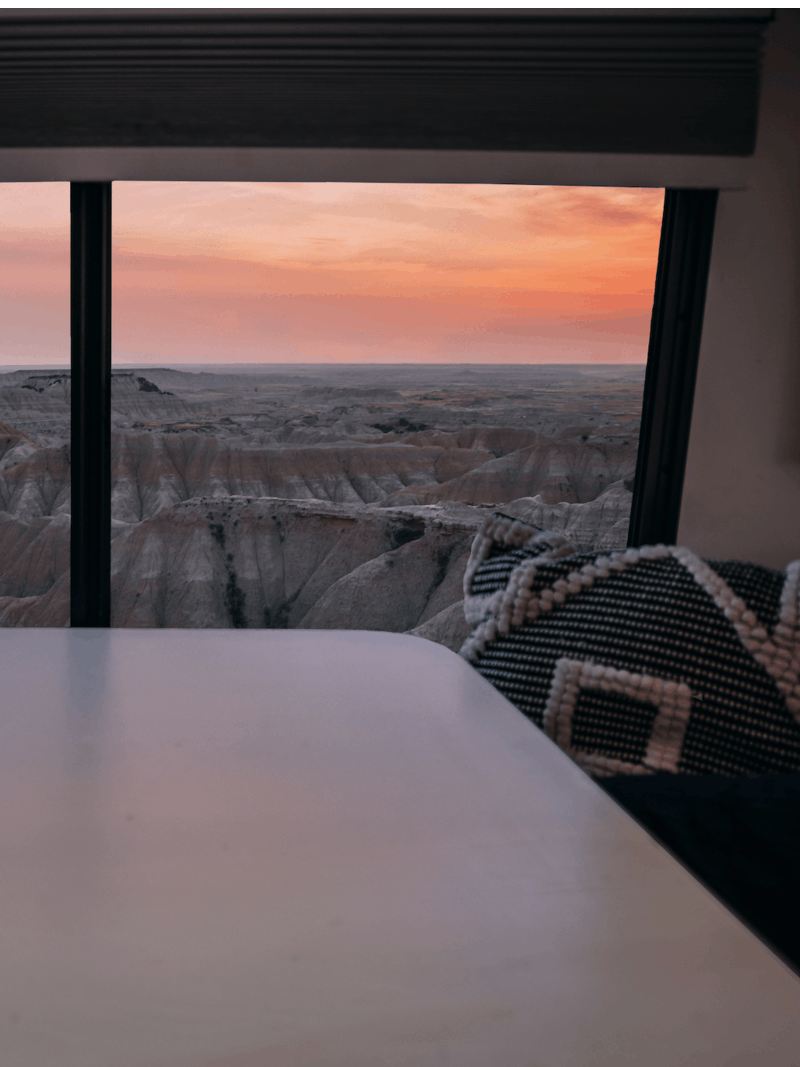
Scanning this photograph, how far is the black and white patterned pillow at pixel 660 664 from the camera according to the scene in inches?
40.7

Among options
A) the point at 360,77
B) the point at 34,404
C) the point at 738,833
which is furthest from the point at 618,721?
the point at 34,404

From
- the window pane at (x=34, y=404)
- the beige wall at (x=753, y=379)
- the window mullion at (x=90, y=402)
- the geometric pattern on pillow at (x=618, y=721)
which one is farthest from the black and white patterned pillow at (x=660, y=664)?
the window pane at (x=34, y=404)

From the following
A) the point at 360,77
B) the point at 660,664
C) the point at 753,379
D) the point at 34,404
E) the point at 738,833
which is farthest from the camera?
the point at 34,404

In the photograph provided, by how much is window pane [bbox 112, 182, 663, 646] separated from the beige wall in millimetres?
229

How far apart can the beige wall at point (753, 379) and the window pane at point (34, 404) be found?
195 centimetres

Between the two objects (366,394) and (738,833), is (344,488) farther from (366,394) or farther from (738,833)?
(738,833)

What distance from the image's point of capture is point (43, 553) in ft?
8.26

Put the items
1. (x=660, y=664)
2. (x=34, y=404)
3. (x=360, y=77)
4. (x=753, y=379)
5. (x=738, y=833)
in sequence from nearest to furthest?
(x=738, y=833)
(x=660, y=664)
(x=360, y=77)
(x=753, y=379)
(x=34, y=404)

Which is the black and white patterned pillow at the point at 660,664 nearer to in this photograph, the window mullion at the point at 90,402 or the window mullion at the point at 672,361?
the window mullion at the point at 672,361

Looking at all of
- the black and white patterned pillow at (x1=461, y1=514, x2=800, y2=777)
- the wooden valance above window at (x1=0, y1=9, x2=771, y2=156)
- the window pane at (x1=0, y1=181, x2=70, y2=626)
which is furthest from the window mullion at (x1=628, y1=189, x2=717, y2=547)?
the window pane at (x1=0, y1=181, x2=70, y2=626)

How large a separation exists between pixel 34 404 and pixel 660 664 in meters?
2.18

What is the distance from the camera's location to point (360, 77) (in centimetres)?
207

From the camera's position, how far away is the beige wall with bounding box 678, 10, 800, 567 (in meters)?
2.26

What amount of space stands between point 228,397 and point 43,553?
78cm
